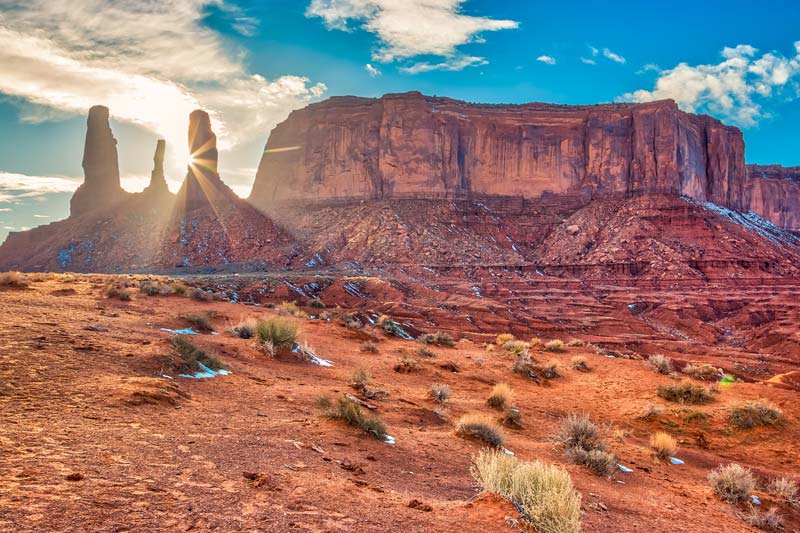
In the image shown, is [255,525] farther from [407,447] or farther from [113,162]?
[113,162]

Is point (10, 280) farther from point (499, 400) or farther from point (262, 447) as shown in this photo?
point (499, 400)

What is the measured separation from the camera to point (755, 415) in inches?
460

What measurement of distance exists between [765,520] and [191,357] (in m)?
9.27

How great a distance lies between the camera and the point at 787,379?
15562mm

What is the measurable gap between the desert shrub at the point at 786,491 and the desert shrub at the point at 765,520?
1.15 metres

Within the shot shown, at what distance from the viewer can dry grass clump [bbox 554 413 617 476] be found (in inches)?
298

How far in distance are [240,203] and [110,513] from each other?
242ft

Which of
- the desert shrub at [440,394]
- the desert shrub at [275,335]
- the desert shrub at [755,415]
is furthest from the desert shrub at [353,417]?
the desert shrub at [755,415]

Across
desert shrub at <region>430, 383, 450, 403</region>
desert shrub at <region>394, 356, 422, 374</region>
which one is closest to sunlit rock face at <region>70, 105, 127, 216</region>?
desert shrub at <region>394, 356, 422, 374</region>

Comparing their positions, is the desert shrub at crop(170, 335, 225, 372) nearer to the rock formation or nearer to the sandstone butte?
the sandstone butte

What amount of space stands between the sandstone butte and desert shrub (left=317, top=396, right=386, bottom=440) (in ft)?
209

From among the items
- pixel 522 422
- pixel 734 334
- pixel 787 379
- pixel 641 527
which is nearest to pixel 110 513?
pixel 641 527

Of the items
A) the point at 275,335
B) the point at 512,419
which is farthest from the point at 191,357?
the point at 512,419

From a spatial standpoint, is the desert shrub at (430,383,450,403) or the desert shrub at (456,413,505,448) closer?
the desert shrub at (456,413,505,448)
